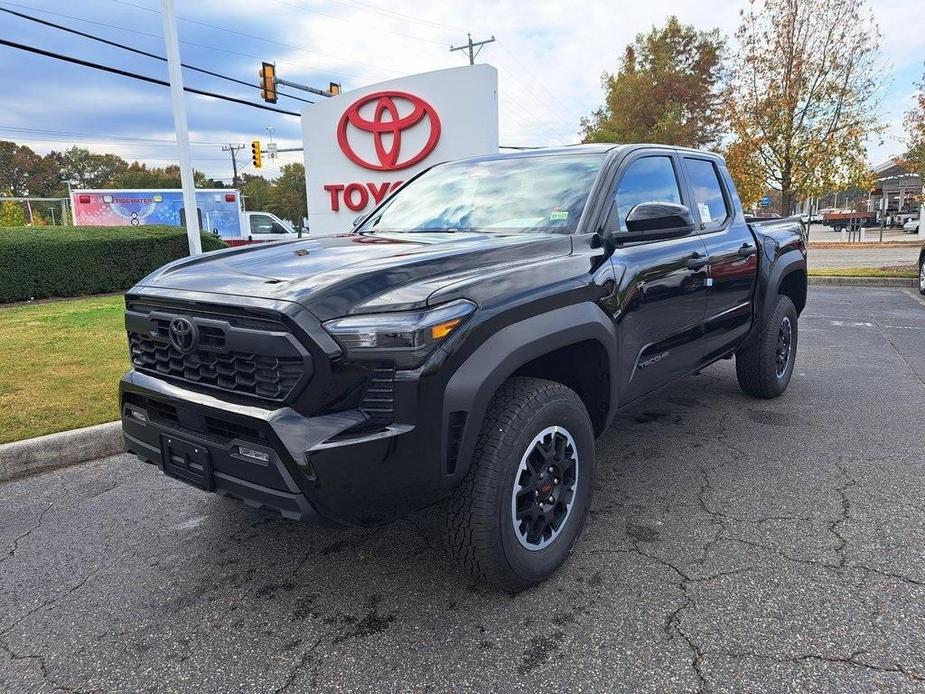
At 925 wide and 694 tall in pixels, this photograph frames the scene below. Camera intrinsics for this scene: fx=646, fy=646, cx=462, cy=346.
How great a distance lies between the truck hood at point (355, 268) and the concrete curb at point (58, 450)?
1.83 meters

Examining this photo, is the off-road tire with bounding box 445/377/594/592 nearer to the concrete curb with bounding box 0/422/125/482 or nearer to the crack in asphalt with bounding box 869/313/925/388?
the concrete curb with bounding box 0/422/125/482

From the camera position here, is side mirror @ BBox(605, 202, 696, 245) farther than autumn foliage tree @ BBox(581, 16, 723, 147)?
No

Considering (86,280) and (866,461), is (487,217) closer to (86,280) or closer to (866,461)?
(866,461)

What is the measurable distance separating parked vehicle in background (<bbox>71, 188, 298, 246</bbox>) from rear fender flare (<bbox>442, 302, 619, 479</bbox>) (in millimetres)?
22078

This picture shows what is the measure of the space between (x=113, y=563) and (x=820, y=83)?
65.3 ft

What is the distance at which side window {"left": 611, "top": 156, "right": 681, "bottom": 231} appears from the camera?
11.0 feet

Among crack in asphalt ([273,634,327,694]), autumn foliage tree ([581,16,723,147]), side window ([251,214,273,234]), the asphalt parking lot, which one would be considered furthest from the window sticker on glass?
autumn foliage tree ([581,16,723,147])

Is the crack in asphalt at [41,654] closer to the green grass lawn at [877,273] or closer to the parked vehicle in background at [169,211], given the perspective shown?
the green grass lawn at [877,273]

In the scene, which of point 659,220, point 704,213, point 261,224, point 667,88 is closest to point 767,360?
point 704,213

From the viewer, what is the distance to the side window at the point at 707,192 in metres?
4.13

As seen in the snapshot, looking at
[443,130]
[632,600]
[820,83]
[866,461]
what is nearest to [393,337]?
[632,600]

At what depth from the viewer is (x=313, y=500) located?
212 cm

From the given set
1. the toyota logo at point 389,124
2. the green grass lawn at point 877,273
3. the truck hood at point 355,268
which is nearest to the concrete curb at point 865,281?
the green grass lawn at point 877,273

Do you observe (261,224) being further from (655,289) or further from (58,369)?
(655,289)
